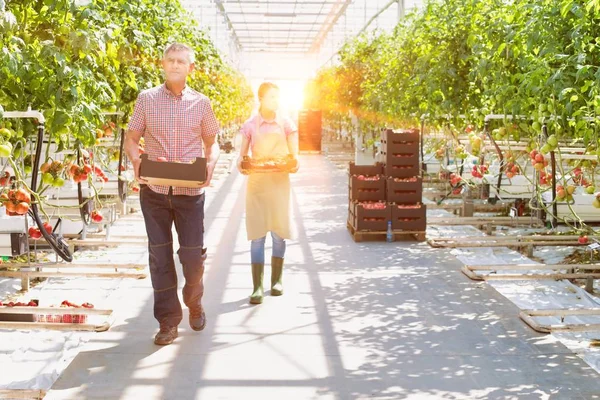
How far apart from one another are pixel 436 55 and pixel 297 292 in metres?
3.99

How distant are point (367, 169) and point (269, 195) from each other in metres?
3.21

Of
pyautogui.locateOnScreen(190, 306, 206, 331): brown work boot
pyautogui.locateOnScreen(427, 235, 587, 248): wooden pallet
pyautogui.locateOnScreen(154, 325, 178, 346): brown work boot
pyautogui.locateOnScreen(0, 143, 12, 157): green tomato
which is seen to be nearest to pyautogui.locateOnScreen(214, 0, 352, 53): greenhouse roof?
pyautogui.locateOnScreen(427, 235, 587, 248): wooden pallet

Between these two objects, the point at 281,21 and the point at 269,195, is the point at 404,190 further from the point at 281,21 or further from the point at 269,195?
the point at 281,21

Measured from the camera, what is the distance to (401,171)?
317 inches

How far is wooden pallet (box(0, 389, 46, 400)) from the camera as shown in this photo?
11.0ft

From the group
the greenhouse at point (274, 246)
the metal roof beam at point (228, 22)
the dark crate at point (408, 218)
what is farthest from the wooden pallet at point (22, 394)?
the metal roof beam at point (228, 22)

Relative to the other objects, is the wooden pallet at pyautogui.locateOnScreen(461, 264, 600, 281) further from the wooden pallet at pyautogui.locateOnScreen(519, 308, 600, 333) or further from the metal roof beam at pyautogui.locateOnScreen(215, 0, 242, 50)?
the metal roof beam at pyautogui.locateOnScreen(215, 0, 242, 50)

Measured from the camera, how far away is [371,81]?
1662 cm

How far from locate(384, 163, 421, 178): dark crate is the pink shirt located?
2.88 m

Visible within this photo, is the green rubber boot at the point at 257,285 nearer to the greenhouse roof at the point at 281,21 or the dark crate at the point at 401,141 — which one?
the dark crate at the point at 401,141

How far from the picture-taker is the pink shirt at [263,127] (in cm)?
528

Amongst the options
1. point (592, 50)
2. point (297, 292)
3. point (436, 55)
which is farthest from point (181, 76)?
point (436, 55)

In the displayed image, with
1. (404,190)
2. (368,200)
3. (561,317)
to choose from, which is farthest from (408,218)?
(561,317)

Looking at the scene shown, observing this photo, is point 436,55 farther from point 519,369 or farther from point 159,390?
point 159,390
